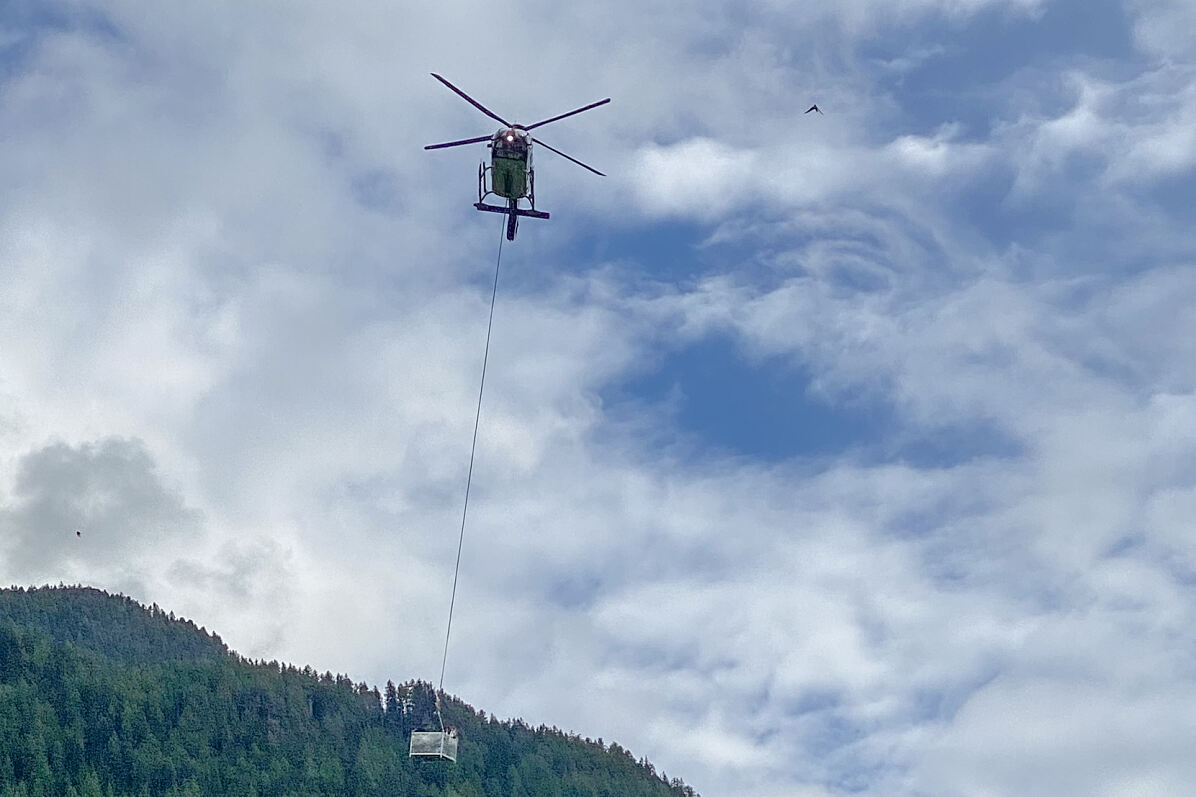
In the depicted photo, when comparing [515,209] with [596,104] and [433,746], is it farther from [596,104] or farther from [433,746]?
[433,746]

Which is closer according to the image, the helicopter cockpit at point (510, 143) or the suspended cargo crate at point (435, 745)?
the helicopter cockpit at point (510, 143)

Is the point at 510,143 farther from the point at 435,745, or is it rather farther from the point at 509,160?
the point at 435,745

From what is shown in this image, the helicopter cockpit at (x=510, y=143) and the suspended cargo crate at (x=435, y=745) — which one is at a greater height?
the helicopter cockpit at (x=510, y=143)

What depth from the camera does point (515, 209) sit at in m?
102

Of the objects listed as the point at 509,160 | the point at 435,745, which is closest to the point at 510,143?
the point at 509,160

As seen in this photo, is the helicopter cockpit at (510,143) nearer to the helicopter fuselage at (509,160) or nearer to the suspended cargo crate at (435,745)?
the helicopter fuselage at (509,160)

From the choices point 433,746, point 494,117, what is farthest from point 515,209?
point 433,746

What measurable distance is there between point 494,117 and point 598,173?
24.9ft

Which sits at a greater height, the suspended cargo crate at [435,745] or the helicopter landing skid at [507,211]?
the helicopter landing skid at [507,211]

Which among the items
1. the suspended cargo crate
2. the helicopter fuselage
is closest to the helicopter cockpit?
the helicopter fuselage

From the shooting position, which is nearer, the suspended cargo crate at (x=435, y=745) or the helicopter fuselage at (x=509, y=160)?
the helicopter fuselage at (x=509, y=160)

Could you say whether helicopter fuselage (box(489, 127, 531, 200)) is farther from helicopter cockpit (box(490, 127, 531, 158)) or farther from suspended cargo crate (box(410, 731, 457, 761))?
suspended cargo crate (box(410, 731, 457, 761))

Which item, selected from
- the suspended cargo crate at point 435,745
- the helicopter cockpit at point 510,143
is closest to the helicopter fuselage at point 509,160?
the helicopter cockpit at point 510,143

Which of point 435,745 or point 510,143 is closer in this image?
point 510,143
